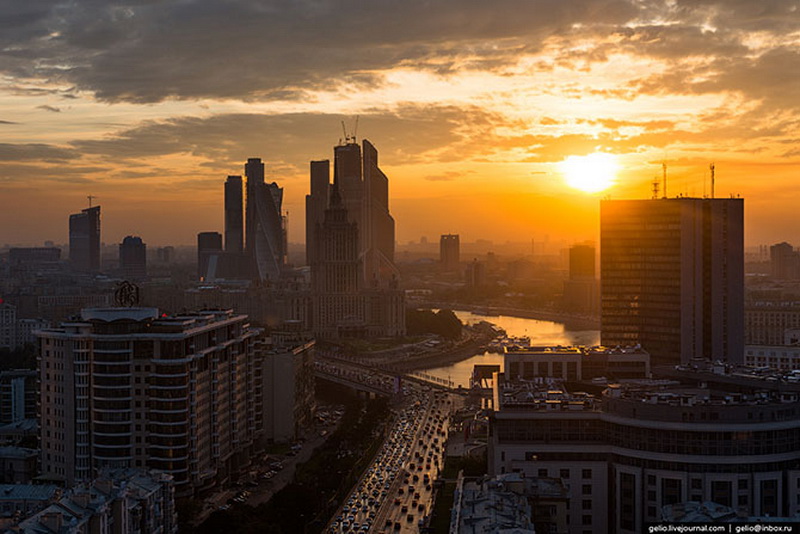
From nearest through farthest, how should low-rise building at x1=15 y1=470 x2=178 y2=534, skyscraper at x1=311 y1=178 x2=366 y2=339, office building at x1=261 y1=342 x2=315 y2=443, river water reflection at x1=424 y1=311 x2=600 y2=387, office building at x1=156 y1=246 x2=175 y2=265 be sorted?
low-rise building at x1=15 y1=470 x2=178 y2=534 < office building at x1=261 y1=342 x2=315 y2=443 < river water reflection at x1=424 y1=311 x2=600 y2=387 < skyscraper at x1=311 y1=178 x2=366 y2=339 < office building at x1=156 y1=246 x2=175 y2=265

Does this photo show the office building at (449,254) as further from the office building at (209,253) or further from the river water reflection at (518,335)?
the river water reflection at (518,335)

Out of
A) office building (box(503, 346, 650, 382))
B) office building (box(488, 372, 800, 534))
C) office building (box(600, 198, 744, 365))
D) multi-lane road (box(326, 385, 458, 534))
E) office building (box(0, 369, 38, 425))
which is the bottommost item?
multi-lane road (box(326, 385, 458, 534))

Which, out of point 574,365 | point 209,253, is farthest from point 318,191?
point 574,365

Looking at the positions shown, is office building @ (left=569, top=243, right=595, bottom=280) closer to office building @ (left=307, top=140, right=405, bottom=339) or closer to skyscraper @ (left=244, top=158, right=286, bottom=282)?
skyscraper @ (left=244, top=158, right=286, bottom=282)

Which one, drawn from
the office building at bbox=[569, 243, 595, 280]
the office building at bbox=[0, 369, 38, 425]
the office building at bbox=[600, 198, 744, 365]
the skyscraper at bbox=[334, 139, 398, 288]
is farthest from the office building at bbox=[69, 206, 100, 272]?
the office building at bbox=[600, 198, 744, 365]

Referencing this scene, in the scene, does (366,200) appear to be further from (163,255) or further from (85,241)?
(163,255)

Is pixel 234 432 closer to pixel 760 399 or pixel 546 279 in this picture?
pixel 760 399

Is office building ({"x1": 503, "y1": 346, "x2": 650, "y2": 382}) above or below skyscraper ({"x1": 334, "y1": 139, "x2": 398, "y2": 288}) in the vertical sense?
below
